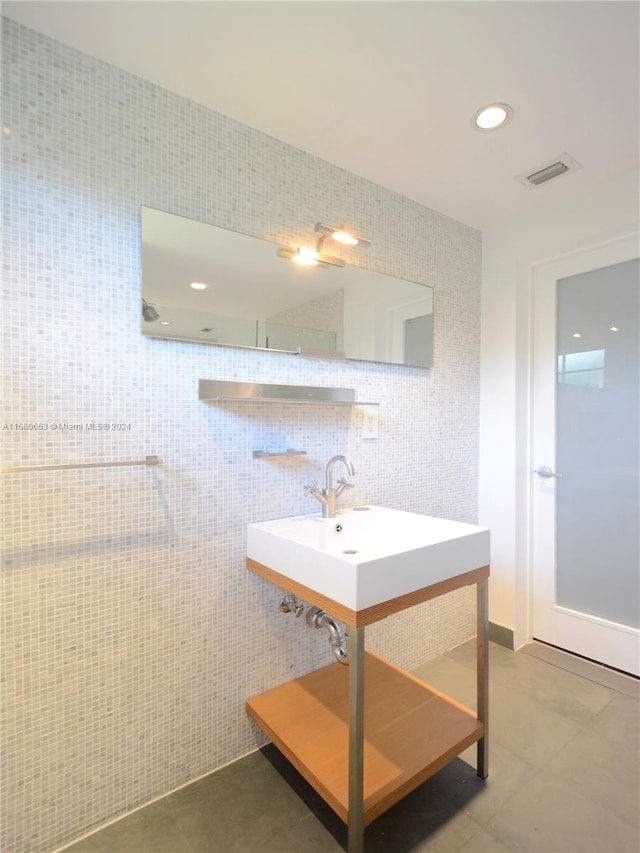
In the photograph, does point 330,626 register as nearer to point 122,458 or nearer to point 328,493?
point 328,493

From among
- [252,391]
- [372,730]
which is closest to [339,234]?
[252,391]

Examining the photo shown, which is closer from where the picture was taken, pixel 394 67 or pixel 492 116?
pixel 394 67

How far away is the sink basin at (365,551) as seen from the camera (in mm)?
1198

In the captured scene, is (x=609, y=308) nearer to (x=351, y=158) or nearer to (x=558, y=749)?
(x=351, y=158)

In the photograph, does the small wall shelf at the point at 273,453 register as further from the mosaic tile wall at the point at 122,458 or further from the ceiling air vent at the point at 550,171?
the ceiling air vent at the point at 550,171

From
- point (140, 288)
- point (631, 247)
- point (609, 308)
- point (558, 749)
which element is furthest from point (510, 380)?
point (140, 288)

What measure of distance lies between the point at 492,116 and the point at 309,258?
0.85 m

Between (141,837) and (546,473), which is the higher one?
(546,473)

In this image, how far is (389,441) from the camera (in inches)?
81.9

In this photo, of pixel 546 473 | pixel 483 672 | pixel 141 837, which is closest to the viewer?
pixel 141 837

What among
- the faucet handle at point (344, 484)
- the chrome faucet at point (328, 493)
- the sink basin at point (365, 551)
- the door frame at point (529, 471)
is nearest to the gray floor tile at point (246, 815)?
the sink basin at point (365, 551)

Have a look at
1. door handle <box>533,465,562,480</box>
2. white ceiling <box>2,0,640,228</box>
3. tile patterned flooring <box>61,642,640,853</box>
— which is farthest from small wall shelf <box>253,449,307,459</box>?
door handle <box>533,465,562,480</box>

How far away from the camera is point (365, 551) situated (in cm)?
149

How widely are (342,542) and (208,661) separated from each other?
2.12 ft
